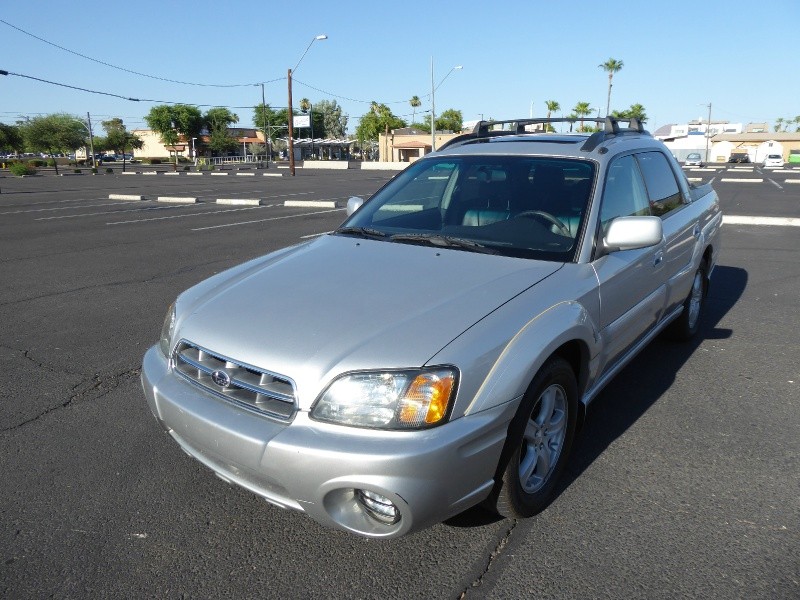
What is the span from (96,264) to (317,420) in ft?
25.1

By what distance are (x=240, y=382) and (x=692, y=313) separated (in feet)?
13.3

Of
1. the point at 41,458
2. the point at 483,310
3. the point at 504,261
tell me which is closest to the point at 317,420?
the point at 483,310

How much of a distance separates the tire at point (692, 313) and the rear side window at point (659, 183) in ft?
2.33

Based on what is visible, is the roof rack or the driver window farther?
the roof rack

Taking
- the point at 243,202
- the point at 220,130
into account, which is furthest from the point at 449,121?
the point at 243,202

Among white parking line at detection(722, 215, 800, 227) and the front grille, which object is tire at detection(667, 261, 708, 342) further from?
white parking line at detection(722, 215, 800, 227)

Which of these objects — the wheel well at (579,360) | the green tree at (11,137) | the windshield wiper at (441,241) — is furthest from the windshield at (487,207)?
the green tree at (11,137)

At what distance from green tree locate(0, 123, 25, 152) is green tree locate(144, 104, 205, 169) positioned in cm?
2269

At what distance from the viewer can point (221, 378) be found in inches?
97.1

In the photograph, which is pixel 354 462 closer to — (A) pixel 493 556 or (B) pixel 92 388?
(A) pixel 493 556

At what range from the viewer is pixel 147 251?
9867mm

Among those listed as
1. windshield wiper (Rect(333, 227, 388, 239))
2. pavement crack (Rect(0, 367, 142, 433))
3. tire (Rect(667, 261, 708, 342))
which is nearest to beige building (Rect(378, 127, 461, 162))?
tire (Rect(667, 261, 708, 342))

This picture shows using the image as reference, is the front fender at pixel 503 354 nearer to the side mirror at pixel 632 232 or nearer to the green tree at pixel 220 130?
the side mirror at pixel 632 232

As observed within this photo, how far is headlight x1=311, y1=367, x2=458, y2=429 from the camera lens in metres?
2.20
